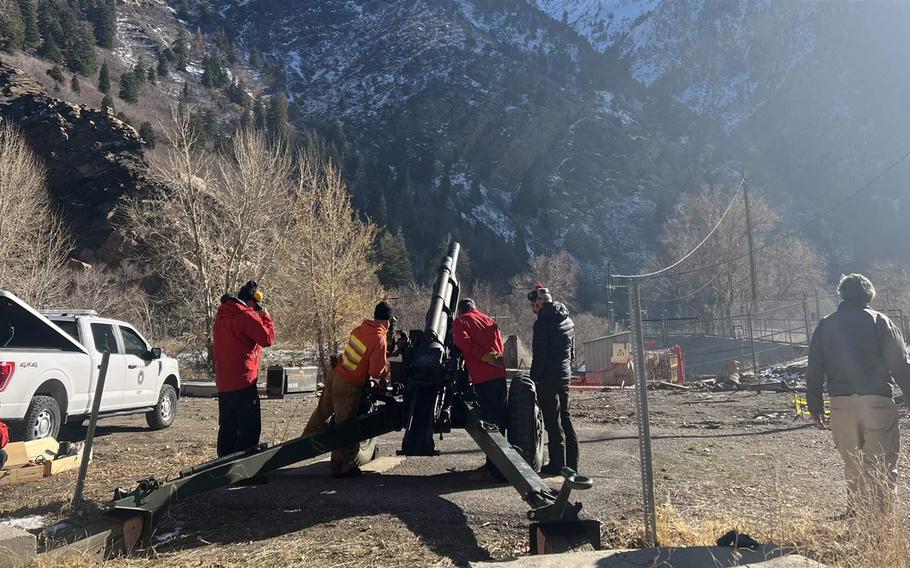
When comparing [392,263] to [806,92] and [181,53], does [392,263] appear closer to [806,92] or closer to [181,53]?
[181,53]

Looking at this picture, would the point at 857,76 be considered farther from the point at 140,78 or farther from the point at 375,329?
the point at 375,329

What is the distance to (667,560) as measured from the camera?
3.35 meters

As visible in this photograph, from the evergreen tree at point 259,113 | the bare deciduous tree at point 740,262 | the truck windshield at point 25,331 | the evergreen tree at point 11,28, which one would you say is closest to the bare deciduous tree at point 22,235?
the truck windshield at point 25,331

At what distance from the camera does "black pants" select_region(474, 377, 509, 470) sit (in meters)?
6.52

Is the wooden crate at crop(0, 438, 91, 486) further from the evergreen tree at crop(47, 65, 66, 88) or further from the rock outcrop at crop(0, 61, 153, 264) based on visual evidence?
the evergreen tree at crop(47, 65, 66, 88)

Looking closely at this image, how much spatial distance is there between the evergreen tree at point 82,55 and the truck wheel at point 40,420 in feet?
292

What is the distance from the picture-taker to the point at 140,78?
9225 cm

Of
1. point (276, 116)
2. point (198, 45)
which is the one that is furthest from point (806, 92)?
point (198, 45)

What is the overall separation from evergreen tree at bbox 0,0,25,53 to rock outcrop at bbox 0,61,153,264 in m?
21.6

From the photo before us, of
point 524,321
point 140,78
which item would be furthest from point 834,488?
point 140,78

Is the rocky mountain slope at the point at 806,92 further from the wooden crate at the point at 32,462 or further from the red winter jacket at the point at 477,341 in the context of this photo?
the wooden crate at the point at 32,462

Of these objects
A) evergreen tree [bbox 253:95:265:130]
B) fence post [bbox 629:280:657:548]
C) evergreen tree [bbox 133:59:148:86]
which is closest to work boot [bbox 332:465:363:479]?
fence post [bbox 629:280:657:548]

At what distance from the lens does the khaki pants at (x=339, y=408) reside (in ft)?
19.8

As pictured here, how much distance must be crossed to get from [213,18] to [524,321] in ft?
422
